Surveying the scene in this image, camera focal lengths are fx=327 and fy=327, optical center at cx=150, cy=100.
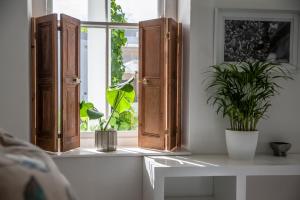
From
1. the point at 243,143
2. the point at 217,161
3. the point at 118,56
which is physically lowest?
the point at 217,161

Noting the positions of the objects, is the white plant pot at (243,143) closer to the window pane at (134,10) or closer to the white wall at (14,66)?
the window pane at (134,10)

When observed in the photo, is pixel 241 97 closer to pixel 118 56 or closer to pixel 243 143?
pixel 243 143

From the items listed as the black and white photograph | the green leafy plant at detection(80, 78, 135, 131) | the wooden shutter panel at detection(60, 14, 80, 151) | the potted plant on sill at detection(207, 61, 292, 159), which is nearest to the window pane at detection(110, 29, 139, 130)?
the green leafy plant at detection(80, 78, 135, 131)

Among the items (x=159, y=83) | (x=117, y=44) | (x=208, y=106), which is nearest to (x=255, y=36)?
(x=208, y=106)

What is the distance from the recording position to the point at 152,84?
267 centimetres

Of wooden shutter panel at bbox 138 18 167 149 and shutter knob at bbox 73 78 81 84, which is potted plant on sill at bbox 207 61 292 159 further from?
shutter knob at bbox 73 78 81 84

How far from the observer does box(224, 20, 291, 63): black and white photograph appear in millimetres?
2648

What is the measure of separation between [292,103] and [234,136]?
682mm

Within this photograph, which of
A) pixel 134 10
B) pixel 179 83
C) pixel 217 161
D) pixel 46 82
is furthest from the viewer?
pixel 134 10

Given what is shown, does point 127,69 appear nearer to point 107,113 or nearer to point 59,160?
point 107,113

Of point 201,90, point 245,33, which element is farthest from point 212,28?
point 201,90

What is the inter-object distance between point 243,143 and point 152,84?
0.84 metres

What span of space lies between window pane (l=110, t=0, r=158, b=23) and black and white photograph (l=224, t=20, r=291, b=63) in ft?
2.22

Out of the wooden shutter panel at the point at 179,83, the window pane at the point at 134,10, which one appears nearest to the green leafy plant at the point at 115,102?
the wooden shutter panel at the point at 179,83
